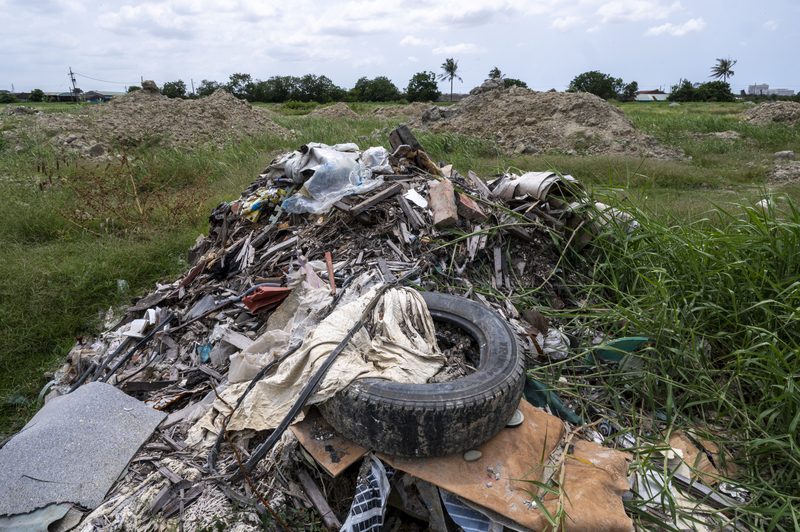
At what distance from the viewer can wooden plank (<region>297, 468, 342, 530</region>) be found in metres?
2.07

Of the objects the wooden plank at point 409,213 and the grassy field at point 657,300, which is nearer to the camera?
the grassy field at point 657,300

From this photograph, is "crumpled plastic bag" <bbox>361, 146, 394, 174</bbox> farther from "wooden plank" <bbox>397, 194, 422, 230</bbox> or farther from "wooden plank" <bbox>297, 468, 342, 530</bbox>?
"wooden plank" <bbox>297, 468, 342, 530</bbox>

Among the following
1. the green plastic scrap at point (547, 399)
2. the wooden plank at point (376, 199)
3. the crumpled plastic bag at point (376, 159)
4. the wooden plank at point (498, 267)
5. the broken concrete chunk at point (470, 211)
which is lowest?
the green plastic scrap at point (547, 399)

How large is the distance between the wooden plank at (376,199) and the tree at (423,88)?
41.1 m

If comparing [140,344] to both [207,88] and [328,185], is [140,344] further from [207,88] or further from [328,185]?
[207,88]

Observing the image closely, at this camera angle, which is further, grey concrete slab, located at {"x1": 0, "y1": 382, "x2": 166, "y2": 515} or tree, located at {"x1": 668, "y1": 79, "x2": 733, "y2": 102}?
tree, located at {"x1": 668, "y1": 79, "x2": 733, "y2": 102}

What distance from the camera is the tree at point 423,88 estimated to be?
137 ft

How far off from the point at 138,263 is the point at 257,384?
3.69 metres

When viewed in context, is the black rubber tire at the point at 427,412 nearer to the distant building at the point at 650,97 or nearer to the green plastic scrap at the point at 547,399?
the green plastic scrap at the point at 547,399

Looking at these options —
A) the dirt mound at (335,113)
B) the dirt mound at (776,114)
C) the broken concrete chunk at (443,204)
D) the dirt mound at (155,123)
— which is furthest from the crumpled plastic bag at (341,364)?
the dirt mound at (335,113)

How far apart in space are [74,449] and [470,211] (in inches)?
130

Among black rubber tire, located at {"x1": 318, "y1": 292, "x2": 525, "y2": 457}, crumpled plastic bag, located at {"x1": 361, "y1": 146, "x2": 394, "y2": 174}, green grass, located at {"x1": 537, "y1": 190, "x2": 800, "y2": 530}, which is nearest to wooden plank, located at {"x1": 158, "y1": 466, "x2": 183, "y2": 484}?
black rubber tire, located at {"x1": 318, "y1": 292, "x2": 525, "y2": 457}

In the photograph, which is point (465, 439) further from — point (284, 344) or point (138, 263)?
point (138, 263)

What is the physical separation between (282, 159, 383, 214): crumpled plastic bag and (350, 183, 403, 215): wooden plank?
26 centimetres
